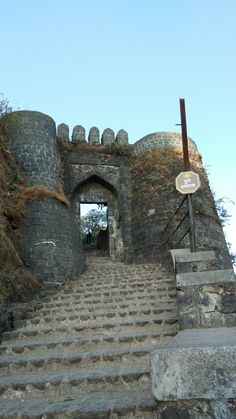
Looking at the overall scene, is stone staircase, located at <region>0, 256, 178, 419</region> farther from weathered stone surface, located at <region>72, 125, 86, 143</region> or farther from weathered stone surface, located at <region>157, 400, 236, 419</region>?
weathered stone surface, located at <region>72, 125, 86, 143</region>

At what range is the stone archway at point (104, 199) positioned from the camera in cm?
1453

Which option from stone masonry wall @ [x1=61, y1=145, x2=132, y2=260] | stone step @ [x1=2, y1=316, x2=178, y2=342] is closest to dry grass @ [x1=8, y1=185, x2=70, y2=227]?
stone masonry wall @ [x1=61, y1=145, x2=132, y2=260]

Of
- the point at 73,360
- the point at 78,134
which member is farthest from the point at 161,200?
the point at 73,360

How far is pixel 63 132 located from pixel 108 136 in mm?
1888

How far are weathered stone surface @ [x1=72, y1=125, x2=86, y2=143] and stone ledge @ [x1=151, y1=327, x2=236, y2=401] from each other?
1394cm

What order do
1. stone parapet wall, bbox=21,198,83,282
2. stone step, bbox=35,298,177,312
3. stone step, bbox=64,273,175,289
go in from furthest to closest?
stone parapet wall, bbox=21,198,83,282 < stone step, bbox=64,273,175,289 < stone step, bbox=35,298,177,312

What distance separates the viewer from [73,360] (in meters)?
4.11

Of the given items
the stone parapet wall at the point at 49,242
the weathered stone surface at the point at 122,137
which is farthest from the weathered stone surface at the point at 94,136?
the stone parapet wall at the point at 49,242

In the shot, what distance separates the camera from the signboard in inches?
254

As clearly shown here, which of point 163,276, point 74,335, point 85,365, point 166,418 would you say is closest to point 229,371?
point 166,418

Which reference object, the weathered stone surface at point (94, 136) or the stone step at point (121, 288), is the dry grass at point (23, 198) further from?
the weathered stone surface at point (94, 136)

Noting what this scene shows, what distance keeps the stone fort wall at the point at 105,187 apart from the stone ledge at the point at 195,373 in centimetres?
820

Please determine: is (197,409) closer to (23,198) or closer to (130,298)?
(130,298)

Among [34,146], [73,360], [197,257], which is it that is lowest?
[73,360]
